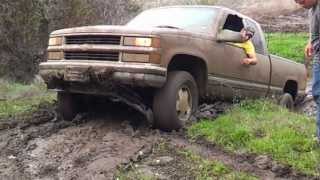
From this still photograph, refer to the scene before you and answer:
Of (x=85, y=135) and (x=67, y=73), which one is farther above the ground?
(x=67, y=73)

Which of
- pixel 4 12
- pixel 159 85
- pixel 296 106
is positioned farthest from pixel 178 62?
pixel 4 12

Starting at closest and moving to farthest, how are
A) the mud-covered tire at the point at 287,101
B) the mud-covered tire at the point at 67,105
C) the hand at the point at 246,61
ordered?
the mud-covered tire at the point at 67,105
the hand at the point at 246,61
the mud-covered tire at the point at 287,101

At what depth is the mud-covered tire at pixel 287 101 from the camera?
35.0 feet

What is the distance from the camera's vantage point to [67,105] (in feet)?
28.1

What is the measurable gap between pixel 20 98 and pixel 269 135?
6.23 m

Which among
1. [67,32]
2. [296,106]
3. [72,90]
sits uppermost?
[67,32]

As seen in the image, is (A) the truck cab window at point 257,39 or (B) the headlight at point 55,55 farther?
(A) the truck cab window at point 257,39

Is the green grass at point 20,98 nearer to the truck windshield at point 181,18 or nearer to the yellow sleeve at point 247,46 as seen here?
the truck windshield at point 181,18

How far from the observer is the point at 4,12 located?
46.7ft

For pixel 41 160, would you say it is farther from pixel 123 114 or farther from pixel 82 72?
pixel 123 114

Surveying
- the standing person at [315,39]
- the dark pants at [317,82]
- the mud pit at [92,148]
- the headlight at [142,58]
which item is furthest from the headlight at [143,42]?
the dark pants at [317,82]

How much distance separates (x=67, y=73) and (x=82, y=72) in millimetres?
243

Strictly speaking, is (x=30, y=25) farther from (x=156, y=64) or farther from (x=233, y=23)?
(x=156, y=64)

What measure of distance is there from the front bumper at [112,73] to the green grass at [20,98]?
234cm
